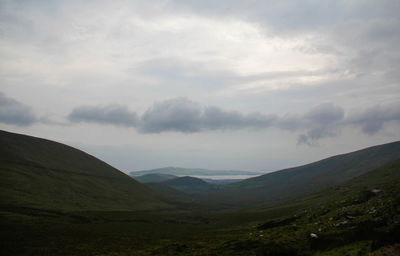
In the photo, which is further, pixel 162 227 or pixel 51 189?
pixel 51 189

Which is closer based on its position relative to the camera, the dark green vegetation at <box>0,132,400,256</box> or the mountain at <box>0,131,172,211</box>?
the dark green vegetation at <box>0,132,400,256</box>

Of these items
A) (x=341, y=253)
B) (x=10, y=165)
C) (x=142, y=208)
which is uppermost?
(x=10, y=165)

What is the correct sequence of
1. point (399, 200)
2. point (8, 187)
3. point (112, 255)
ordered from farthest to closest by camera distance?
1. point (8, 187)
2. point (112, 255)
3. point (399, 200)

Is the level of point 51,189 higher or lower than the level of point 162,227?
higher

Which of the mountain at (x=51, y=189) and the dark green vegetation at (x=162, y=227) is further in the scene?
the mountain at (x=51, y=189)

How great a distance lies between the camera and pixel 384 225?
92.5 ft

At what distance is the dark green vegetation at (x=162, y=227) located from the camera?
28141 millimetres

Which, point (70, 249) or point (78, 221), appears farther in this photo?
point (78, 221)

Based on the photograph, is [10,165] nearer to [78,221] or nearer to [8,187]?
[8,187]

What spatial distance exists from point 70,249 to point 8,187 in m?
117

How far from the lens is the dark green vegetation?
92.3 feet

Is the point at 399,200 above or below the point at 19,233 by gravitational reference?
above

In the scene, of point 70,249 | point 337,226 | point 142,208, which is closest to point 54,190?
point 142,208

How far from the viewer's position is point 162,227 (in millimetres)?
94875
